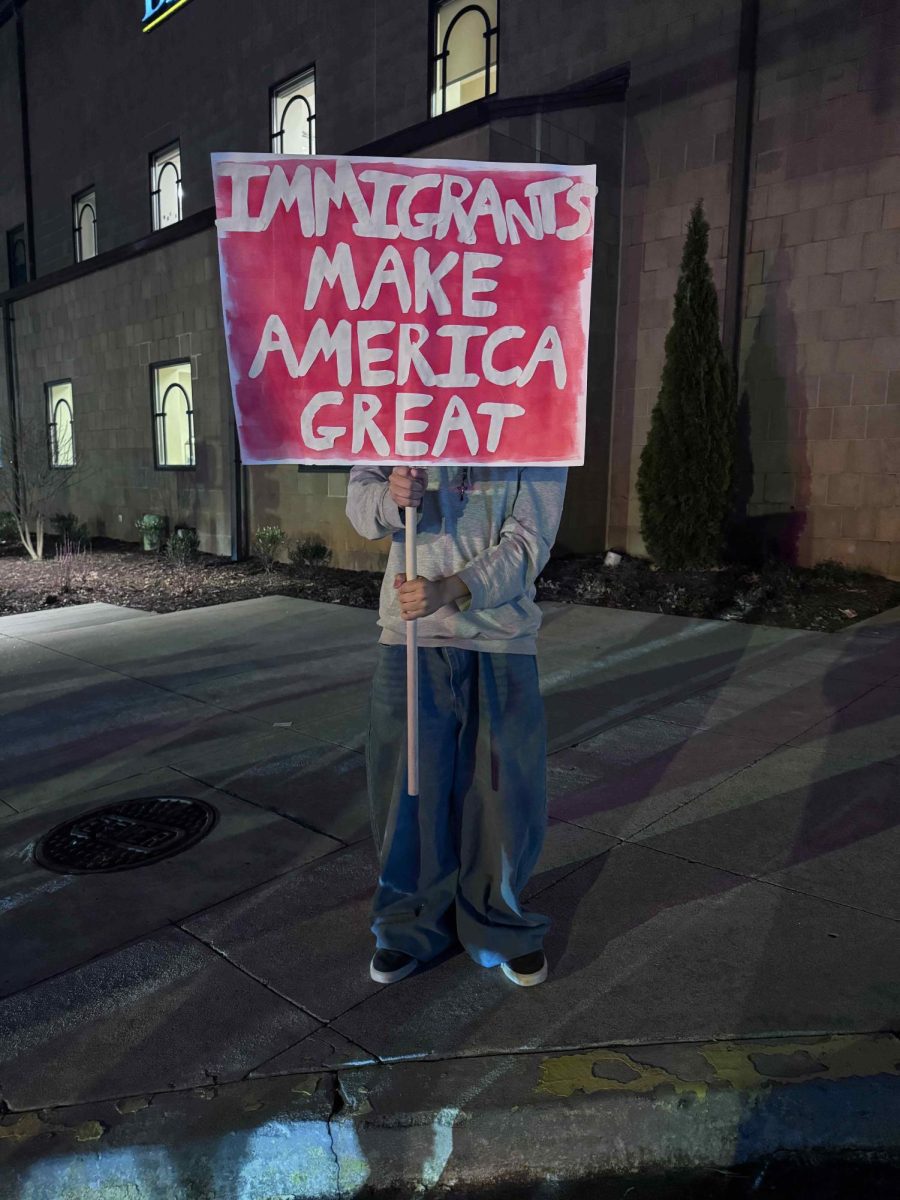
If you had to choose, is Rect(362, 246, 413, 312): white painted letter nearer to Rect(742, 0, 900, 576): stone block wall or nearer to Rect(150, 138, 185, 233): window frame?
Rect(742, 0, 900, 576): stone block wall

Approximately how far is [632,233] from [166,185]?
9.98 metres

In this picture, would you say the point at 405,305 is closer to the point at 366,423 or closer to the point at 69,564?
the point at 366,423

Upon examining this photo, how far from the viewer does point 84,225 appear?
1861cm

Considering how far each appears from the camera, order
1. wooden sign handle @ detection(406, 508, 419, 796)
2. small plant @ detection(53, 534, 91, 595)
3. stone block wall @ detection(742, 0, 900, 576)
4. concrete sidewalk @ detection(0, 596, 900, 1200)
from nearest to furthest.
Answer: concrete sidewalk @ detection(0, 596, 900, 1200) → wooden sign handle @ detection(406, 508, 419, 796) → stone block wall @ detection(742, 0, 900, 576) → small plant @ detection(53, 534, 91, 595)

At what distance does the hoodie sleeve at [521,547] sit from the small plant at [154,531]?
37.3 ft

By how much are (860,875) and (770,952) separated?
69 centimetres

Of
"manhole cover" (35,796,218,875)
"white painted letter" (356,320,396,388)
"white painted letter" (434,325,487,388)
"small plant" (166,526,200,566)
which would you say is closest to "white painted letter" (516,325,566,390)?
"white painted letter" (434,325,487,388)

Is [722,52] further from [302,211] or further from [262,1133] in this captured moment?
[262,1133]

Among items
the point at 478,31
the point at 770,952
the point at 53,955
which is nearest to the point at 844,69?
the point at 478,31

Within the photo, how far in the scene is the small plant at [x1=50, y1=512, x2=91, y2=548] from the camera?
1424 centimetres

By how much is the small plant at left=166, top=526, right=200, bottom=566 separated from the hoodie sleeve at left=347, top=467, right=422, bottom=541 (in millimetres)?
9296

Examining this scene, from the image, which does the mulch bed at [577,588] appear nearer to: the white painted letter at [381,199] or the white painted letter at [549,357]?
the white painted letter at [549,357]

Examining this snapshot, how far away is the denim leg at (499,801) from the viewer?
2504 millimetres

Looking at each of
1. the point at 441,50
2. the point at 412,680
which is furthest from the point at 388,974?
the point at 441,50
